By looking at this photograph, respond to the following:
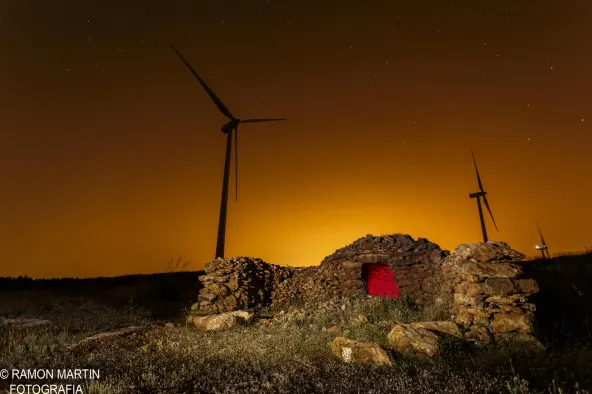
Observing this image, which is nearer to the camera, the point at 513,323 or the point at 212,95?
the point at 513,323

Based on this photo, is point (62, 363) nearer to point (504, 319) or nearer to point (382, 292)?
point (504, 319)

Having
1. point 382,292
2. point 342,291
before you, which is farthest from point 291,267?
point 382,292

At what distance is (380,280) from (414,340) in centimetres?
945

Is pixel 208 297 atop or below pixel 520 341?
atop

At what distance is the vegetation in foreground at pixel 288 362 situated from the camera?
6.60 metres

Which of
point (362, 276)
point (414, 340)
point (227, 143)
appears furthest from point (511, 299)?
point (227, 143)

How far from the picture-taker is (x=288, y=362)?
348 inches

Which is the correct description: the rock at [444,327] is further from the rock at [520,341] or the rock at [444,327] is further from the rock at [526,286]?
the rock at [526,286]

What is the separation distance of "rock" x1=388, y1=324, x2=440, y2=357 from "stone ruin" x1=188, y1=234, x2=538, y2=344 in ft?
8.10

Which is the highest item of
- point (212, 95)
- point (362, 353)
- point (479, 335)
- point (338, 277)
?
point (212, 95)

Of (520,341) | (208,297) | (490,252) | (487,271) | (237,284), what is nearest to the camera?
(520,341)

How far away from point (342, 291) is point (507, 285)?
27.1 ft

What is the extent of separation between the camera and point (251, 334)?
12.7 metres

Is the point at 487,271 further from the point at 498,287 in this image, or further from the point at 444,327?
the point at 444,327
